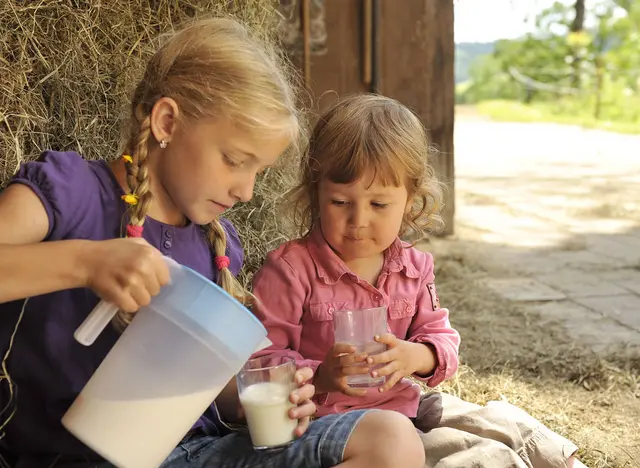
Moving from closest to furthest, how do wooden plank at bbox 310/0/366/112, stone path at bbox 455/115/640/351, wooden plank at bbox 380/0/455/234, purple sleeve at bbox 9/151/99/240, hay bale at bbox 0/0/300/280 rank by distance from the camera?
purple sleeve at bbox 9/151/99/240
hay bale at bbox 0/0/300/280
stone path at bbox 455/115/640/351
wooden plank at bbox 310/0/366/112
wooden plank at bbox 380/0/455/234

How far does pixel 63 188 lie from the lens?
1.56m

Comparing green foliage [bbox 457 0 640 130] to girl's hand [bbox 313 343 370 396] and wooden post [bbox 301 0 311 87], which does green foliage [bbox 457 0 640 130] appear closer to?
wooden post [bbox 301 0 311 87]

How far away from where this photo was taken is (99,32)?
8.24ft

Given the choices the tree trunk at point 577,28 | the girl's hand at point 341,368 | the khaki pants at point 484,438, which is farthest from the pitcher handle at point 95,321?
the tree trunk at point 577,28

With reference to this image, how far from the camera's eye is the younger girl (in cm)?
193

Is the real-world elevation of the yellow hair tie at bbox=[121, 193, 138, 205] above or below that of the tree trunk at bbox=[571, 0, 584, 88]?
above

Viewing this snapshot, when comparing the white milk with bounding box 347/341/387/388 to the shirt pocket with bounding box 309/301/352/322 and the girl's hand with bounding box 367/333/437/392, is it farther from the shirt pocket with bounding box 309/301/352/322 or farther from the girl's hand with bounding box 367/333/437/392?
the shirt pocket with bounding box 309/301/352/322

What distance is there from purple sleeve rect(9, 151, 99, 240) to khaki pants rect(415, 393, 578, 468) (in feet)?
3.19

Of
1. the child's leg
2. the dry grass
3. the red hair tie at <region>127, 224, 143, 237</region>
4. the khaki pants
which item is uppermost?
the red hair tie at <region>127, 224, 143, 237</region>

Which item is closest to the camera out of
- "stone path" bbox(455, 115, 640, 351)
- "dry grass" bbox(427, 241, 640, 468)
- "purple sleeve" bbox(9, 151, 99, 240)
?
"purple sleeve" bbox(9, 151, 99, 240)

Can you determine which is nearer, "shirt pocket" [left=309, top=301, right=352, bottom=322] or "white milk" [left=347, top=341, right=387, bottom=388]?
"white milk" [left=347, top=341, right=387, bottom=388]

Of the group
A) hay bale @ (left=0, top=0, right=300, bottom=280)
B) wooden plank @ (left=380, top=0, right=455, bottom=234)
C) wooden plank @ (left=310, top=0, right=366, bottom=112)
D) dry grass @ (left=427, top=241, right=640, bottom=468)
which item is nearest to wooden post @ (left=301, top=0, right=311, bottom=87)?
wooden plank @ (left=310, top=0, right=366, bottom=112)

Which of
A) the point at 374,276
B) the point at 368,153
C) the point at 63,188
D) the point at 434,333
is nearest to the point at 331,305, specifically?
the point at 374,276

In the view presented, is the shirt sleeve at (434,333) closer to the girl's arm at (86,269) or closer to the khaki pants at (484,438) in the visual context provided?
the khaki pants at (484,438)
